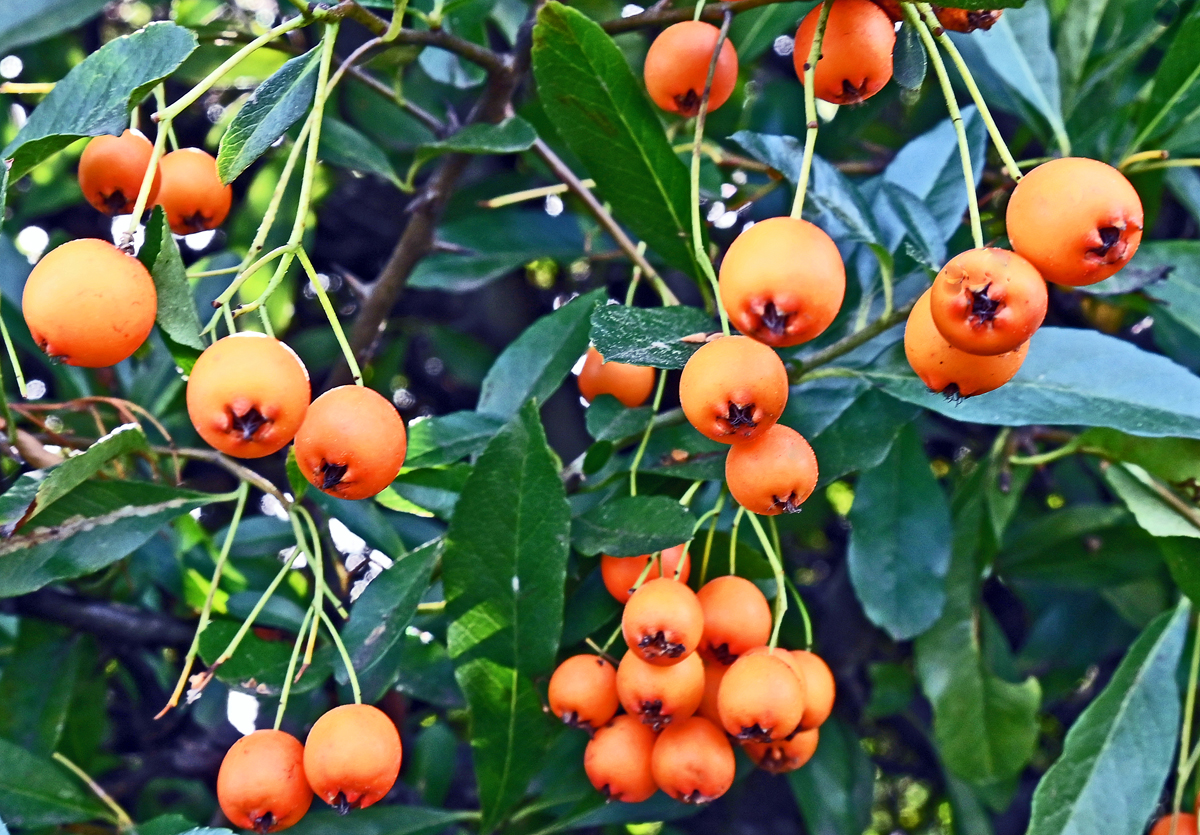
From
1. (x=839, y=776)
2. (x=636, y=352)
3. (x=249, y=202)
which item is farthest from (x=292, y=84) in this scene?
(x=839, y=776)

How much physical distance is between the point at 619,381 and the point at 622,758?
0.47 metres

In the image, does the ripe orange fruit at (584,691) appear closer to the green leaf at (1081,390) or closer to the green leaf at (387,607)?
the green leaf at (387,607)

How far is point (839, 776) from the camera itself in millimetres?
1895

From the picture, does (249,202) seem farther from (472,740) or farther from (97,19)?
(472,740)

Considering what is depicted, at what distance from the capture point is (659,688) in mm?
1089

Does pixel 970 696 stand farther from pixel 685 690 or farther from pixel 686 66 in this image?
pixel 686 66

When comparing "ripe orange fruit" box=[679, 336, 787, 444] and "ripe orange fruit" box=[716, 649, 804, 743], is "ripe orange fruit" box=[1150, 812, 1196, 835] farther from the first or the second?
"ripe orange fruit" box=[679, 336, 787, 444]

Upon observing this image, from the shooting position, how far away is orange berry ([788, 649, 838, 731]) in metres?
1.17

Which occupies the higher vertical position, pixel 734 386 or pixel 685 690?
pixel 734 386

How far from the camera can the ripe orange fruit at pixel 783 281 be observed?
82 centimetres

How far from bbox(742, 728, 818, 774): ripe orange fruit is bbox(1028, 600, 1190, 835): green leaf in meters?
0.32

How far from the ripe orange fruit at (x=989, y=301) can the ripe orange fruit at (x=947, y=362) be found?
0.04 meters

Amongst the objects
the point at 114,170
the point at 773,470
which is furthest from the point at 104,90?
the point at 773,470

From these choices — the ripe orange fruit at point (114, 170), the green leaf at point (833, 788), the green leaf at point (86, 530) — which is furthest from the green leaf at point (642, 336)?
the green leaf at point (833, 788)
